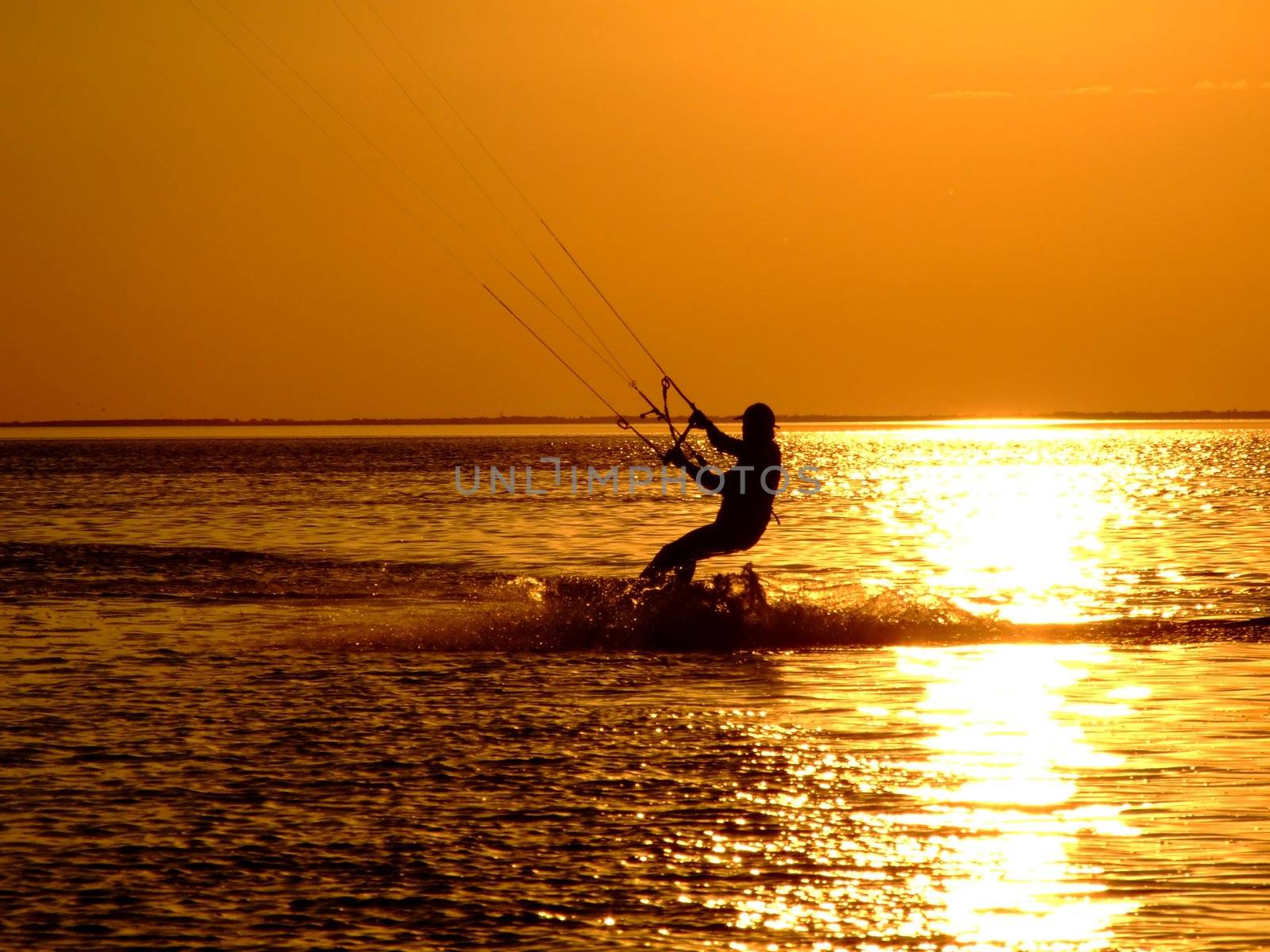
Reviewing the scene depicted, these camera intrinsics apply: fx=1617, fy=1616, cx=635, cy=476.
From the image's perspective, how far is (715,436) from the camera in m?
15.6

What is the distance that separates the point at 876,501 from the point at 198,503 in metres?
21.6

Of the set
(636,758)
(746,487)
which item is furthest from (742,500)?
(636,758)

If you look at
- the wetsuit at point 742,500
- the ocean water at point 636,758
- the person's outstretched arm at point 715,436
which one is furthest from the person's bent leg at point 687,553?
the person's outstretched arm at point 715,436

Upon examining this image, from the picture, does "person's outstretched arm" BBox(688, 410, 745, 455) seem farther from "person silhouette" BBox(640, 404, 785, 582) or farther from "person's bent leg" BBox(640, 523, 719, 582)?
"person's bent leg" BBox(640, 523, 719, 582)

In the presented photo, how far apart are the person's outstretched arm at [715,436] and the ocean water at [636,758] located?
80.0 inches

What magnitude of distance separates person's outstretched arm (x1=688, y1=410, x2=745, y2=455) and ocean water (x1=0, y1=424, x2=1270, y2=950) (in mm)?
2032

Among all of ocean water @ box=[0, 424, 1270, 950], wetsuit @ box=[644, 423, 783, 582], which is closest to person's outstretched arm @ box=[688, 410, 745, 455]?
wetsuit @ box=[644, 423, 783, 582]

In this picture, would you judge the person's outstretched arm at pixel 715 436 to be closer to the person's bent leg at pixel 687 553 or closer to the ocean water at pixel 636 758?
the person's bent leg at pixel 687 553

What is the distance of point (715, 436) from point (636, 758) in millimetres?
5713

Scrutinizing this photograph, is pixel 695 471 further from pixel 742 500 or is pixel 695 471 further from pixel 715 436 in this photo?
pixel 742 500

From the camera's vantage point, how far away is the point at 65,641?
16312mm

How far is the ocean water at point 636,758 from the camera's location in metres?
7.22

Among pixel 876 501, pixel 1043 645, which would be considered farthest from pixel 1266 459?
pixel 1043 645

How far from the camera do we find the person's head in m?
16.5
